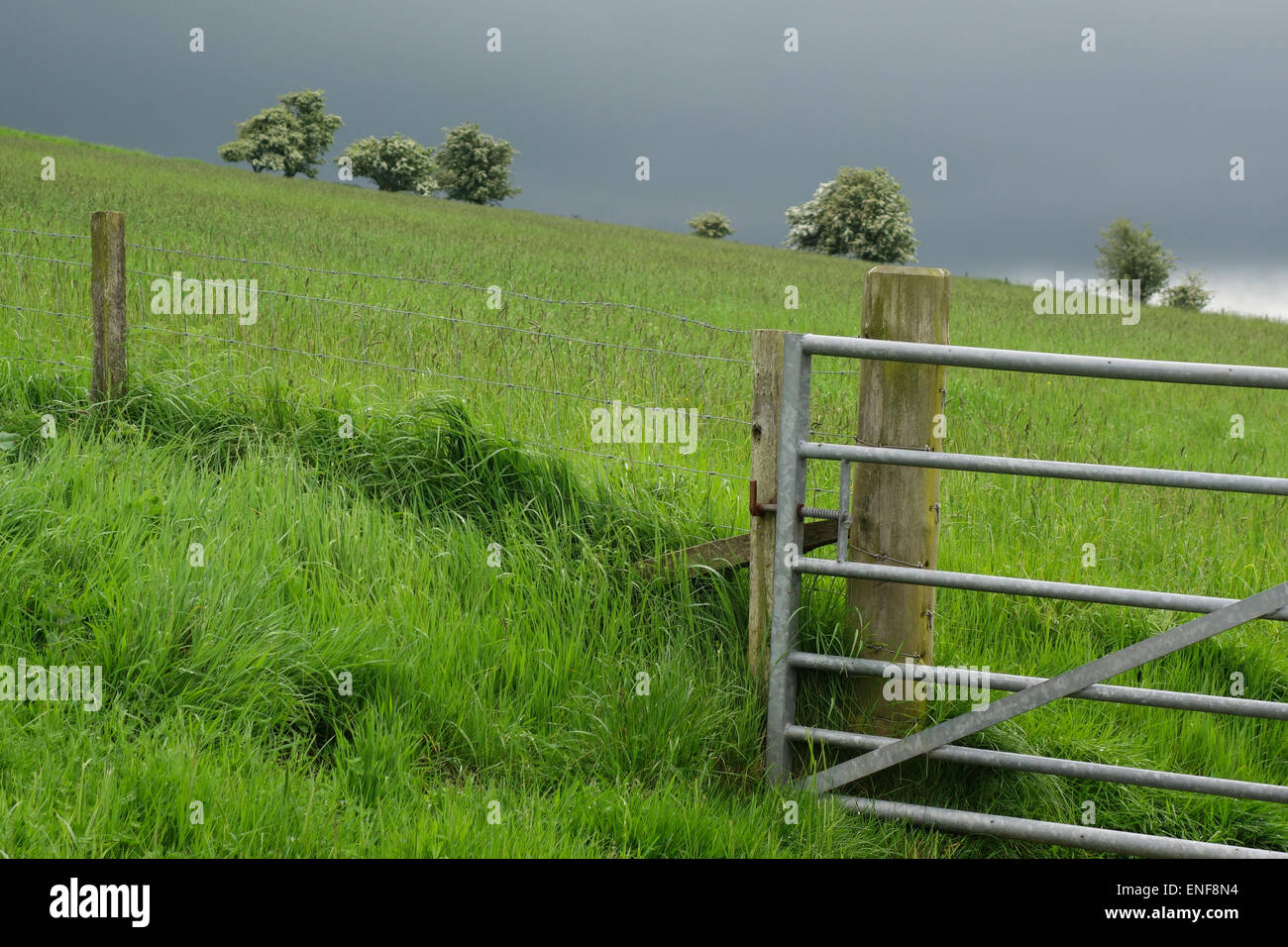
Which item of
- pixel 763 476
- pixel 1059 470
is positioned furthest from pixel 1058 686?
pixel 763 476

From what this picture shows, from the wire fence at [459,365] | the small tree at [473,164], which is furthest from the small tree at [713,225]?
the wire fence at [459,365]

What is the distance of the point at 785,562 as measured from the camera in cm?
419

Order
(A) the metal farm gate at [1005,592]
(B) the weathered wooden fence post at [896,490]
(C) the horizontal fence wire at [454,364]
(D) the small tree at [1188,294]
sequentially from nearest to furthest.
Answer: (A) the metal farm gate at [1005,592]
(B) the weathered wooden fence post at [896,490]
(C) the horizontal fence wire at [454,364]
(D) the small tree at [1188,294]

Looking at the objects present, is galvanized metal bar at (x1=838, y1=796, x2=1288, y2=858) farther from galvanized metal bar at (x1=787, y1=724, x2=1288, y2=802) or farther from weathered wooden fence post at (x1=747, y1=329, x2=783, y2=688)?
weathered wooden fence post at (x1=747, y1=329, x2=783, y2=688)

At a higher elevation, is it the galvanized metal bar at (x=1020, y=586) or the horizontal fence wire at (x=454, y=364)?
the horizontal fence wire at (x=454, y=364)

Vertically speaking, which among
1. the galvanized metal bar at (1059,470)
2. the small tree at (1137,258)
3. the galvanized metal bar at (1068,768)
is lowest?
the galvanized metal bar at (1068,768)

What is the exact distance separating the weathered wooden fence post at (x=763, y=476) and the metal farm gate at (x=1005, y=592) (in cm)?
13

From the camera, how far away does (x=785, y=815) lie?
3926mm

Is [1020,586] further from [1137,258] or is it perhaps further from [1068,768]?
[1137,258]

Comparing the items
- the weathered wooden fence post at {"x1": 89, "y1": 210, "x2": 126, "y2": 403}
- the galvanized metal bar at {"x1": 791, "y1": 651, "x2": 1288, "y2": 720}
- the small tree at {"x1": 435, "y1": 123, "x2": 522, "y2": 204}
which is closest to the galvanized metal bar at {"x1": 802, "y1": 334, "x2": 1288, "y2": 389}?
the galvanized metal bar at {"x1": 791, "y1": 651, "x2": 1288, "y2": 720}

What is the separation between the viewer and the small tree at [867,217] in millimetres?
56031

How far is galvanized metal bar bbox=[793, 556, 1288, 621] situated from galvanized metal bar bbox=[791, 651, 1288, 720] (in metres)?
0.36

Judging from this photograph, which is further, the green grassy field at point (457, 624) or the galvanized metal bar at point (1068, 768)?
the galvanized metal bar at point (1068, 768)

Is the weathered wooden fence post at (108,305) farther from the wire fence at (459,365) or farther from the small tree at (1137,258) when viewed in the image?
the small tree at (1137,258)
